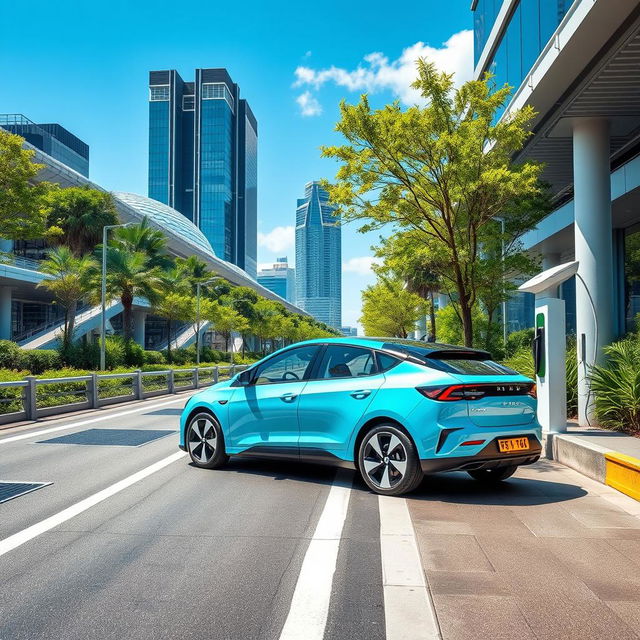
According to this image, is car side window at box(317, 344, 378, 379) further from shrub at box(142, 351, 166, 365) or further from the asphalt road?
shrub at box(142, 351, 166, 365)

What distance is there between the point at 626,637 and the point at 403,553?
5.46ft

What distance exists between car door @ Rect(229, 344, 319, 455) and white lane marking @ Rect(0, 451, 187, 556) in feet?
3.99

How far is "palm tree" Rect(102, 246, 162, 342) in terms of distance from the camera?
35.3 metres

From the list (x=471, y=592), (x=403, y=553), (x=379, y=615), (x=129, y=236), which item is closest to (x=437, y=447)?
(x=403, y=553)

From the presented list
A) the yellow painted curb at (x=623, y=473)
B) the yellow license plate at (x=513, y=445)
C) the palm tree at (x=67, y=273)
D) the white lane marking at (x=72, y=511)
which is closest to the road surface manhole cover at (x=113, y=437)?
the white lane marking at (x=72, y=511)

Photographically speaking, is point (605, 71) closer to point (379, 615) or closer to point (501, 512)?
point (501, 512)

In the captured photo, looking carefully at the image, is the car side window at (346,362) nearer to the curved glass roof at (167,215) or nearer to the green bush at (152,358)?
the green bush at (152,358)

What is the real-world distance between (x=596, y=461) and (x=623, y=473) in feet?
2.34

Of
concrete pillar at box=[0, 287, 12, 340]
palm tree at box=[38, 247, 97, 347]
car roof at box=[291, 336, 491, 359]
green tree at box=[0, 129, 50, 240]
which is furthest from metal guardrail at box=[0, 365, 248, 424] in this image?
concrete pillar at box=[0, 287, 12, 340]

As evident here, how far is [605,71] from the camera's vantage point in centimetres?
1184

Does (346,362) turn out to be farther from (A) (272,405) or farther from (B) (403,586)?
(B) (403,586)

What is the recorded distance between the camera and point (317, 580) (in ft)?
13.1

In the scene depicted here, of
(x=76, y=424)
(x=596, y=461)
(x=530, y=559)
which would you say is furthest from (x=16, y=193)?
(x=530, y=559)

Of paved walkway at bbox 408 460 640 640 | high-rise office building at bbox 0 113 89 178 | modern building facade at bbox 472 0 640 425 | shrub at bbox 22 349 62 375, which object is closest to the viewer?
paved walkway at bbox 408 460 640 640
